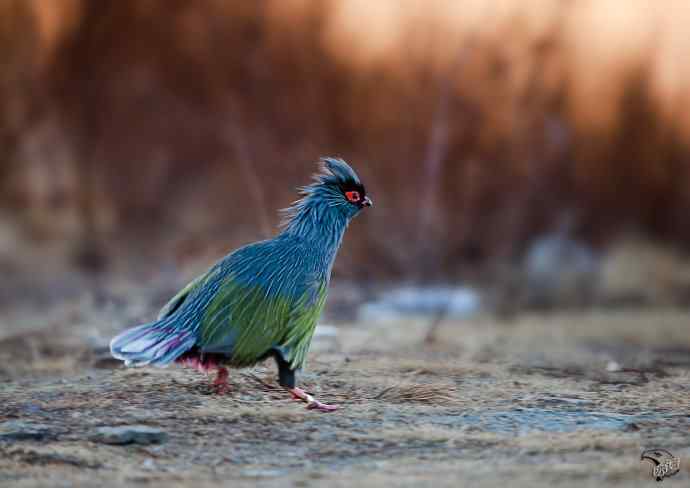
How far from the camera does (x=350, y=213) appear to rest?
4.67 meters

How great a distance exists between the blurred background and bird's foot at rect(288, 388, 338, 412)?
5551mm

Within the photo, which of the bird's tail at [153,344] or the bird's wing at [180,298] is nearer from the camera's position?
the bird's tail at [153,344]

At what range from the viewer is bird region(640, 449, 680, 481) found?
339 cm

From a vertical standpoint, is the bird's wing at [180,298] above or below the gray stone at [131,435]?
above

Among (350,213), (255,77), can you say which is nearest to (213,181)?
(255,77)

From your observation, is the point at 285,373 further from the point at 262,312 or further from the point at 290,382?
the point at 262,312

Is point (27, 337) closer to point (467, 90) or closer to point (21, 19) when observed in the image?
point (21, 19)

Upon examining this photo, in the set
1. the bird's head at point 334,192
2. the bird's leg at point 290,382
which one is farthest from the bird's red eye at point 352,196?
the bird's leg at point 290,382

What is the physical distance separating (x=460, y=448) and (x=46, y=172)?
297 inches

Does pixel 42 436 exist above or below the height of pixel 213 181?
below

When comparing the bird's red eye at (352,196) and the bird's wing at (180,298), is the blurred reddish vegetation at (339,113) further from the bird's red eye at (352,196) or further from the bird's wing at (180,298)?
the bird's wing at (180,298)

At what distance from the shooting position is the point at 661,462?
354 centimetres

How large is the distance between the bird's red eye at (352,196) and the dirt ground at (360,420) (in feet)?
2.94

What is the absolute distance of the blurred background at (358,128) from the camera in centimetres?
1009
